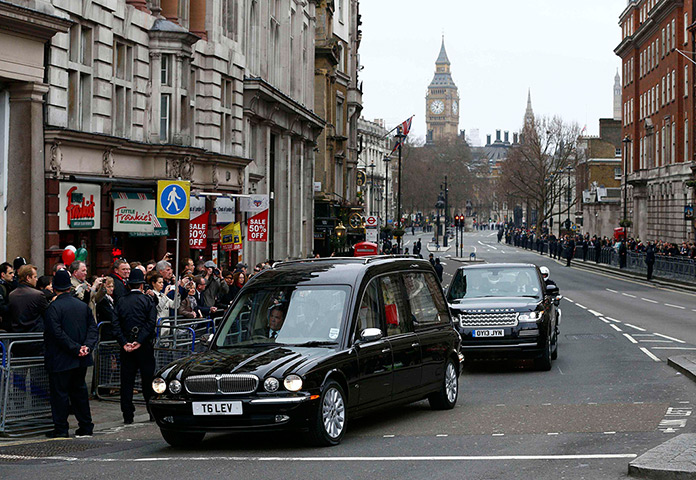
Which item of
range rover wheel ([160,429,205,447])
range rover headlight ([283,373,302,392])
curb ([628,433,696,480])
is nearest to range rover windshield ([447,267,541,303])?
range rover wheel ([160,429,205,447])

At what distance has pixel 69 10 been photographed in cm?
2209

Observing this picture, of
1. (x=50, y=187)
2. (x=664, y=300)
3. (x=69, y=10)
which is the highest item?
(x=69, y=10)

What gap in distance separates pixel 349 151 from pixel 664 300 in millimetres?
36882

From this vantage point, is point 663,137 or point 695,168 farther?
point 663,137

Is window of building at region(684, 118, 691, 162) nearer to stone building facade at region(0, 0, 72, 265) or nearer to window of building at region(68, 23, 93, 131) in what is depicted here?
window of building at region(68, 23, 93, 131)

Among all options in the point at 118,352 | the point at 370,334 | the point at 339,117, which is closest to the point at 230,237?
the point at 118,352

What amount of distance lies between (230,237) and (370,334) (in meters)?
21.3

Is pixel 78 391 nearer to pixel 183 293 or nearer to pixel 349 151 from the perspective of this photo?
pixel 183 293

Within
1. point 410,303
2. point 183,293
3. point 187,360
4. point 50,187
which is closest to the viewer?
point 187,360

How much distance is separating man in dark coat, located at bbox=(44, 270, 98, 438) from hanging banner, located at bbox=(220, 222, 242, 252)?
2051 cm

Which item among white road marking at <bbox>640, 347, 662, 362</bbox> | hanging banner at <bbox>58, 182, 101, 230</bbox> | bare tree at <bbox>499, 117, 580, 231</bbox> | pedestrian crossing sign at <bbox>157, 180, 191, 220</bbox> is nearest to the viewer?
pedestrian crossing sign at <bbox>157, 180, 191, 220</bbox>

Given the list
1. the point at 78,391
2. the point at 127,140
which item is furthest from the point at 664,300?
the point at 78,391

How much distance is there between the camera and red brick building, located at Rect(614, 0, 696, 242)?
69.4 meters

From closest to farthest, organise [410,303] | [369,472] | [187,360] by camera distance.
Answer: [369,472] → [187,360] → [410,303]
